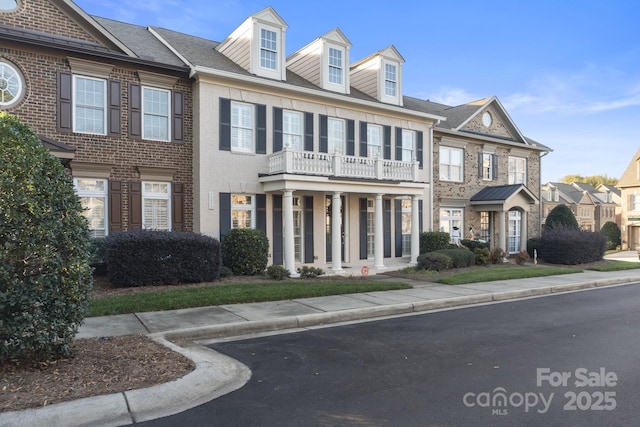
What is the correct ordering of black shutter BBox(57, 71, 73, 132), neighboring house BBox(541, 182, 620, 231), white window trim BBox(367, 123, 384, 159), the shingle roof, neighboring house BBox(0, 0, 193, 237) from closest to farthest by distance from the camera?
neighboring house BBox(0, 0, 193, 237) < black shutter BBox(57, 71, 73, 132) < white window trim BBox(367, 123, 384, 159) < the shingle roof < neighboring house BBox(541, 182, 620, 231)

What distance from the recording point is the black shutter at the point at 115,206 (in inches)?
543

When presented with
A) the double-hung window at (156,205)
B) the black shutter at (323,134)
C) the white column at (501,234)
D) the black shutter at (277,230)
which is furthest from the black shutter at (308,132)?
the white column at (501,234)

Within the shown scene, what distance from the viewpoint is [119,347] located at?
6328 mm

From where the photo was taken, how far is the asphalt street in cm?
438

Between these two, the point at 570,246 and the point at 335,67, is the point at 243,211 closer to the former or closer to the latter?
the point at 335,67

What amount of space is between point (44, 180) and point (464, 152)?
2068cm

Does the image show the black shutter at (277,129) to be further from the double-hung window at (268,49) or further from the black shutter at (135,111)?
the black shutter at (135,111)

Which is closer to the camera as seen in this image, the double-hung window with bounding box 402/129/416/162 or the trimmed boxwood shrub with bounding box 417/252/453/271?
the trimmed boxwood shrub with bounding box 417/252/453/271

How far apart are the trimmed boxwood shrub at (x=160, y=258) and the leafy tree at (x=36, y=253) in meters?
5.98

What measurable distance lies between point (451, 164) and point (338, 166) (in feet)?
28.5

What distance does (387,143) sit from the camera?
19391 millimetres

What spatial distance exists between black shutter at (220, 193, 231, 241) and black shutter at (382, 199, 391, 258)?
7.07 m

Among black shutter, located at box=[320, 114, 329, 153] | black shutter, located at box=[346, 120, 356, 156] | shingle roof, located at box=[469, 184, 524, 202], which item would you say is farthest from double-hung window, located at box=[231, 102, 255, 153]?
shingle roof, located at box=[469, 184, 524, 202]

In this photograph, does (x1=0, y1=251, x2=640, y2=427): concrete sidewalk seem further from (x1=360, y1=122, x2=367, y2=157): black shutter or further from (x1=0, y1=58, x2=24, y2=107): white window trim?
(x1=0, y1=58, x2=24, y2=107): white window trim
